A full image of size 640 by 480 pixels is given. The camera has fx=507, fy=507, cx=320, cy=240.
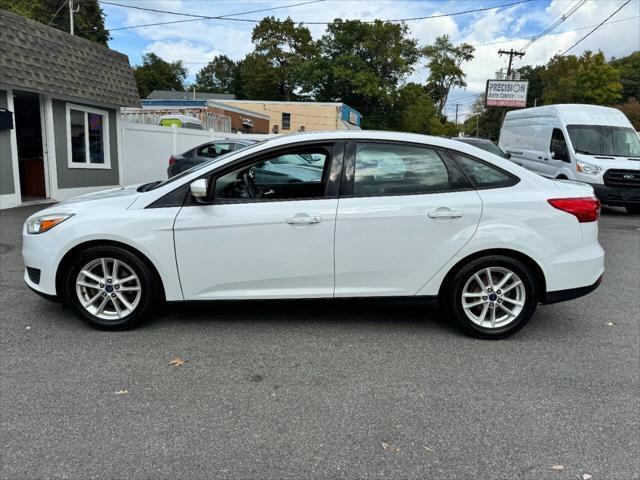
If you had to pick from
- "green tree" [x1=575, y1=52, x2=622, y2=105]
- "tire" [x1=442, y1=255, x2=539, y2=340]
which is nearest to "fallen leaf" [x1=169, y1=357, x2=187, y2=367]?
"tire" [x1=442, y1=255, x2=539, y2=340]

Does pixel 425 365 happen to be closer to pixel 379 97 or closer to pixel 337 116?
pixel 337 116

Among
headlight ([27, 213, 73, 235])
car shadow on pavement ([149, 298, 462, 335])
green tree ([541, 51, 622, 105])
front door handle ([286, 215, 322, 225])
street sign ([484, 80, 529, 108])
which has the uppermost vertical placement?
green tree ([541, 51, 622, 105])

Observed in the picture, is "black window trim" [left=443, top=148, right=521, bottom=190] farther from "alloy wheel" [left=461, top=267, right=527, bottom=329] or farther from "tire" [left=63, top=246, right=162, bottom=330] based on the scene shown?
"tire" [left=63, top=246, right=162, bottom=330]

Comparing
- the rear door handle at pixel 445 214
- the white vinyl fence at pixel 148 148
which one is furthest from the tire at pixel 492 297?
the white vinyl fence at pixel 148 148

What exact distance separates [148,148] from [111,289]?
12.9 metres

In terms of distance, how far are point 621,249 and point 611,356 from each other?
5122mm

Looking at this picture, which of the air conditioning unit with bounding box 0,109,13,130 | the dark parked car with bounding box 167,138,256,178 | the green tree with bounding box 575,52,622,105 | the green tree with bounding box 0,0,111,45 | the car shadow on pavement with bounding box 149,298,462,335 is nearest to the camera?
the car shadow on pavement with bounding box 149,298,462,335

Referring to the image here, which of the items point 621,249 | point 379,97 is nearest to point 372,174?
point 621,249

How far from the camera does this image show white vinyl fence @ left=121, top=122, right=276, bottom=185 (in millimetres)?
15242

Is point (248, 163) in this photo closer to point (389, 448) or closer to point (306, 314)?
point (306, 314)

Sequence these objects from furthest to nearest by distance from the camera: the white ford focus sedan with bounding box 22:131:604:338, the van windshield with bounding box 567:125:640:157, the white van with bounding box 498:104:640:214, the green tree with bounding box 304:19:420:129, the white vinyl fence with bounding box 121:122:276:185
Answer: the green tree with bounding box 304:19:420:129 → the white vinyl fence with bounding box 121:122:276:185 → the van windshield with bounding box 567:125:640:157 → the white van with bounding box 498:104:640:214 → the white ford focus sedan with bounding box 22:131:604:338

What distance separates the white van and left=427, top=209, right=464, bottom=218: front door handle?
8991 millimetres

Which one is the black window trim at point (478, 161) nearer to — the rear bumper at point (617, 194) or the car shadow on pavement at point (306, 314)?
the car shadow on pavement at point (306, 314)

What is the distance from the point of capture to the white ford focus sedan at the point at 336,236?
401 centimetres
